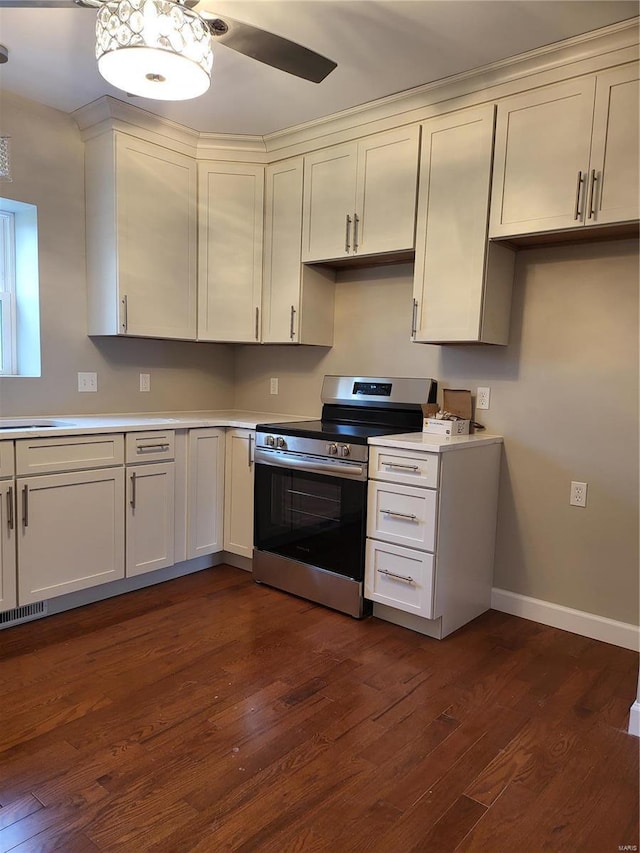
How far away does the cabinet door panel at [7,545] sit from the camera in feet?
7.91

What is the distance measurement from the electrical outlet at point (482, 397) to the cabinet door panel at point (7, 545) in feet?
7.24

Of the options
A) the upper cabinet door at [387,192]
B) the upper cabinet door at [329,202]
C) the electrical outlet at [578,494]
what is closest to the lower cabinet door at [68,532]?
the upper cabinet door at [329,202]

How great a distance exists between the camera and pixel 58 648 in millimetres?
2363

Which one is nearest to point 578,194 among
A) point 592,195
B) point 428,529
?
point 592,195

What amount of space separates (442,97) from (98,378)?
2.33m

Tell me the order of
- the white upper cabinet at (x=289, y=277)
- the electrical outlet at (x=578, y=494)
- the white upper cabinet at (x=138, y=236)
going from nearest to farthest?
1. the electrical outlet at (x=578, y=494)
2. the white upper cabinet at (x=138, y=236)
3. the white upper cabinet at (x=289, y=277)

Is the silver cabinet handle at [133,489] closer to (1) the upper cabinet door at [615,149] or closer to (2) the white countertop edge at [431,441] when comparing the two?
(2) the white countertop edge at [431,441]

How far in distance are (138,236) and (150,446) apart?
1.16m

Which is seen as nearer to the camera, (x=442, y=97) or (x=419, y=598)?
(x=419, y=598)

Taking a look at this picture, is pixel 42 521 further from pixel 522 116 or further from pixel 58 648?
pixel 522 116

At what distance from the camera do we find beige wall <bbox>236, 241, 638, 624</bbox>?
98.2 inches

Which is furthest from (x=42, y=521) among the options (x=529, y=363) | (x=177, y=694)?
(x=529, y=363)

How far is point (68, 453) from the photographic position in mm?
2596

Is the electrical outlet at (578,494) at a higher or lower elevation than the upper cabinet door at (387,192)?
lower
